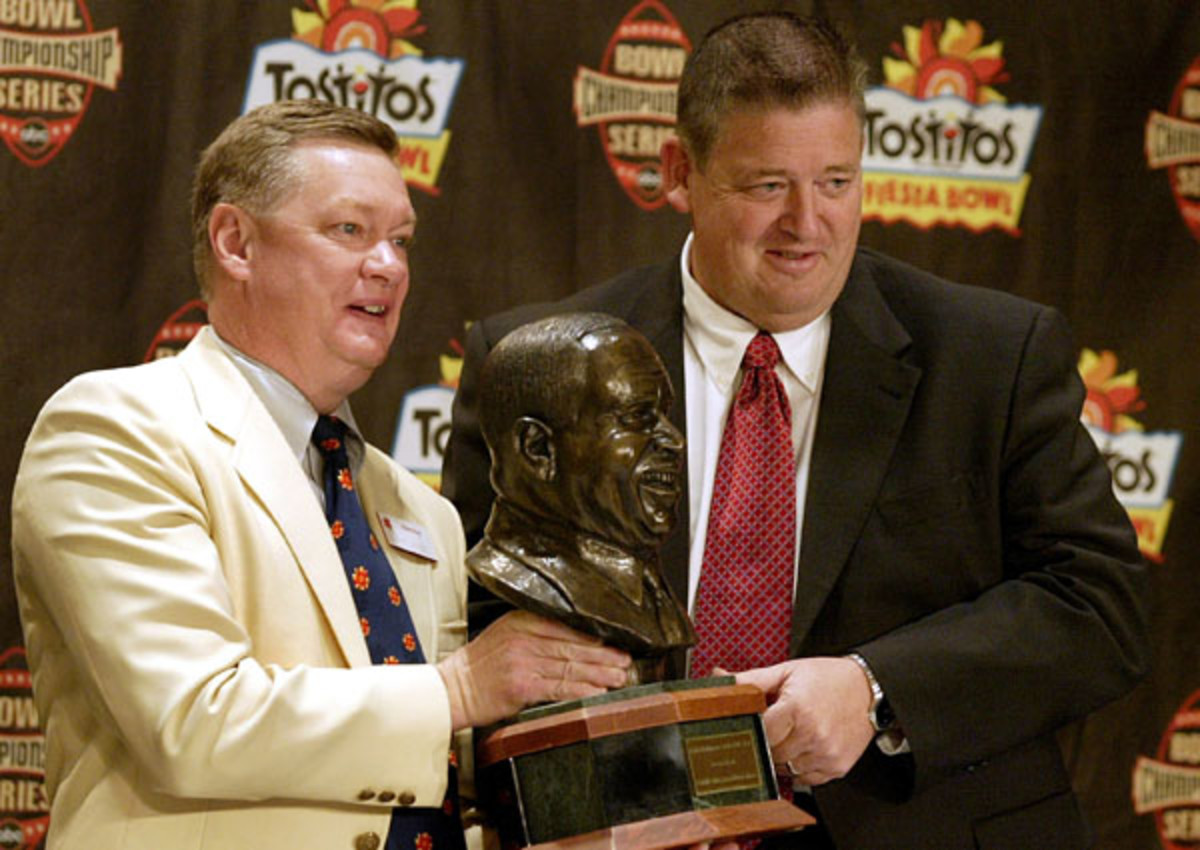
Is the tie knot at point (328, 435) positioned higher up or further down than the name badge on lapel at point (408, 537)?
higher up

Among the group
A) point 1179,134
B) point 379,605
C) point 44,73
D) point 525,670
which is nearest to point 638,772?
point 525,670

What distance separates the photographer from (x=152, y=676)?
77.5 inches

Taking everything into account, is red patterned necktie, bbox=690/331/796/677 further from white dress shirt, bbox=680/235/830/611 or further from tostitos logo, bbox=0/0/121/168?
tostitos logo, bbox=0/0/121/168

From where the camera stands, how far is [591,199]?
3658mm

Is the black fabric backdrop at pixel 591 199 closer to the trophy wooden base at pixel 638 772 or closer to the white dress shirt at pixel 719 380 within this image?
the white dress shirt at pixel 719 380

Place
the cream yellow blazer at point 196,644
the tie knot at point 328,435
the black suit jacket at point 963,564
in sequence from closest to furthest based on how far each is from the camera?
1. the cream yellow blazer at point 196,644
2. the tie knot at point 328,435
3. the black suit jacket at point 963,564

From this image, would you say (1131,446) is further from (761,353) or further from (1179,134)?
(761,353)

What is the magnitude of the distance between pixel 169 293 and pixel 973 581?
175cm

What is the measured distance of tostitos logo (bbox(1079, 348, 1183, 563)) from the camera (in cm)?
373

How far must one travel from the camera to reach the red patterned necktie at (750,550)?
2.52m

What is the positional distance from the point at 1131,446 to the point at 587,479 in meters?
1.95

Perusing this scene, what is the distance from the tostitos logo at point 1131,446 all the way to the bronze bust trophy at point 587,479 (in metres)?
1.79

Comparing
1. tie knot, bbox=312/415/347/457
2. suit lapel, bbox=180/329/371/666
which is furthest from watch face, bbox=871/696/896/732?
tie knot, bbox=312/415/347/457

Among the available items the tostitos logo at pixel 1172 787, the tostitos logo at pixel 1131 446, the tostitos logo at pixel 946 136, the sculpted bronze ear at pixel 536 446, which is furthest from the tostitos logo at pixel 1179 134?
the sculpted bronze ear at pixel 536 446
